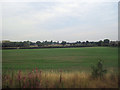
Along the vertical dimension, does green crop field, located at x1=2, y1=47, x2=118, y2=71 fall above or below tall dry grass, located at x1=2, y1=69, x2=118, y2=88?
below

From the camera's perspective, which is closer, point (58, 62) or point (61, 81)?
point (61, 81)

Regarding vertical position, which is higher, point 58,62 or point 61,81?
point 61,81

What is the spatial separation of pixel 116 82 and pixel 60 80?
1.60 m

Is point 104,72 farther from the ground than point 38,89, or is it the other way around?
point 104,72

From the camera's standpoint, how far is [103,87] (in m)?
3.22

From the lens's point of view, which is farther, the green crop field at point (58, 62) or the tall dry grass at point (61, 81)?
the green crop field at point (58, 62)

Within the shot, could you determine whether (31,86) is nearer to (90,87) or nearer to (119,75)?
(90,87)

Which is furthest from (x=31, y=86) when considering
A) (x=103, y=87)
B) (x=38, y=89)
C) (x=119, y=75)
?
(x=119, y=75)

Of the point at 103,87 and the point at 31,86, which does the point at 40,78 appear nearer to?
the point at 31,86

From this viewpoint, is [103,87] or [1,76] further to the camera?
[1,76]

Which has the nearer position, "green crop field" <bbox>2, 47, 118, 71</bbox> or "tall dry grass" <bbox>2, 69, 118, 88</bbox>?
"tall dry grass" <bbox>2, 69, 118, 88</bbox>

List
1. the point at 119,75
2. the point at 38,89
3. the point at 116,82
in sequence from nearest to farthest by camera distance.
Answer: the point at 38,89, the point at 116,82, the point at 119,75

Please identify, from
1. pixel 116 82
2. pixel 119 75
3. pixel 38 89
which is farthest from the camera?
pixel 119 75

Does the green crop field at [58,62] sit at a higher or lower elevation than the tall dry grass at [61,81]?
lower
